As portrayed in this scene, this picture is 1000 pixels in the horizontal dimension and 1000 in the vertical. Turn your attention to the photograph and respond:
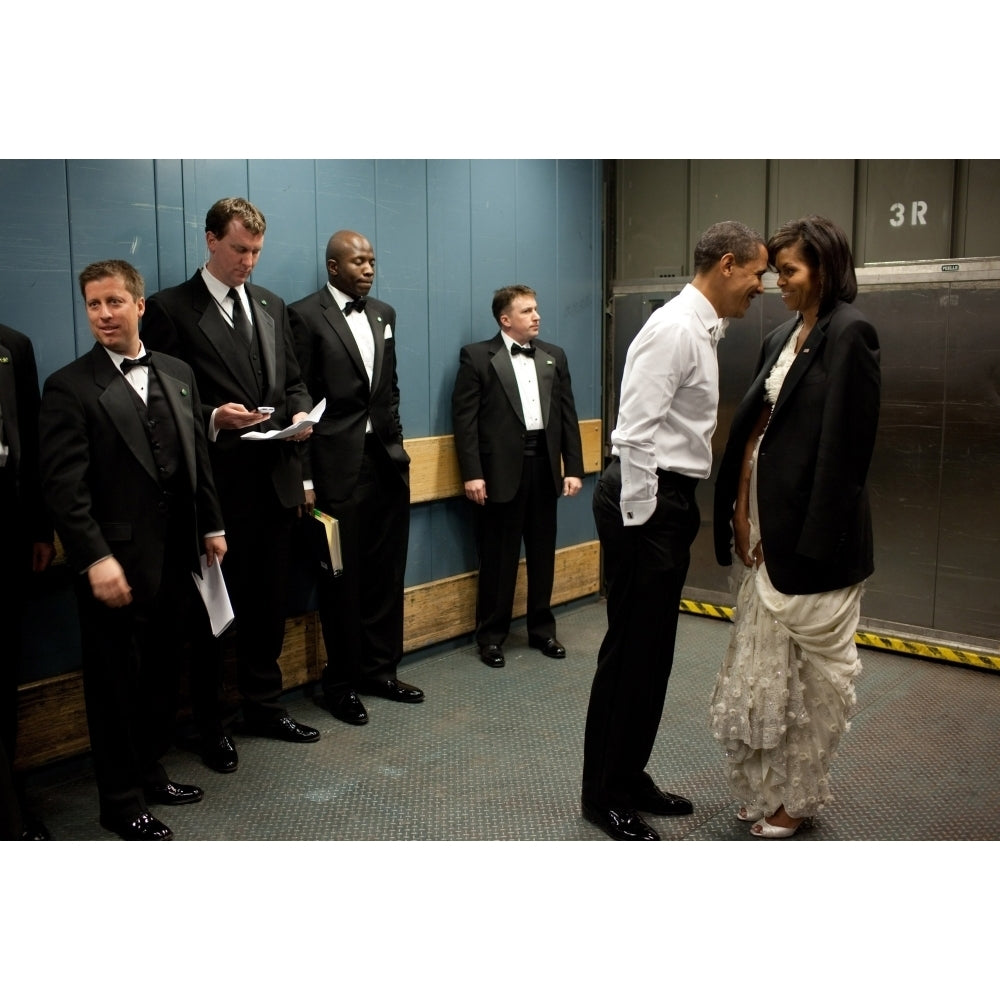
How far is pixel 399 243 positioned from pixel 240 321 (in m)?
1.12

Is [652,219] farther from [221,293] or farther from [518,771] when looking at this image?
[518,771]

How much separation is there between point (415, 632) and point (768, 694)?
2.10 metres

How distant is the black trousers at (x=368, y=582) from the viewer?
383 centimetres

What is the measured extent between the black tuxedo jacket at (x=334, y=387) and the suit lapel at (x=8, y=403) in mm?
1139

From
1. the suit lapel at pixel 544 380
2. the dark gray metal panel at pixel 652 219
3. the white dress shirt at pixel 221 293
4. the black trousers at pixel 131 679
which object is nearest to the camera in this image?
the black trousers at pixel 131 679

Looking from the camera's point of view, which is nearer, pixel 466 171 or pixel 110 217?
pixel 110 217

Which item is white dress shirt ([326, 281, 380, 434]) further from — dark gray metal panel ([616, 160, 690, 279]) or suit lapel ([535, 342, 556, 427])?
dark gray metal panel ([616, 160, 690, 279])

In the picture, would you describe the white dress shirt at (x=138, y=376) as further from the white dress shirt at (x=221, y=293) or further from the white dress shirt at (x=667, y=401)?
the white dress shirt at (x=667, y=401)

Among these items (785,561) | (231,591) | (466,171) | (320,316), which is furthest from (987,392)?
(231,591)

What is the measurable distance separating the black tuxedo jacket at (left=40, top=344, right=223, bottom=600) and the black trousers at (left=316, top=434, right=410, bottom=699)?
3.30 ft

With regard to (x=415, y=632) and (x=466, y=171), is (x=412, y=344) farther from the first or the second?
(x=415, y=632)

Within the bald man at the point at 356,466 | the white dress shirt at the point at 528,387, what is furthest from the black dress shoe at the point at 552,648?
the white dress shirt at the point at 528,387

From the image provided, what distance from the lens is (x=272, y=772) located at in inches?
130

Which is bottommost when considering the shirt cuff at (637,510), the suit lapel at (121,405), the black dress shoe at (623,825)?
the black dress shoe at (623,825)
